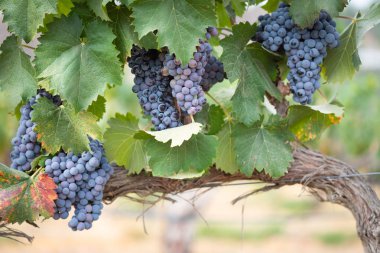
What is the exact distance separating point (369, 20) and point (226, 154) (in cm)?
53

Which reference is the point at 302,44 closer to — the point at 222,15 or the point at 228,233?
Result: the point at 222,15

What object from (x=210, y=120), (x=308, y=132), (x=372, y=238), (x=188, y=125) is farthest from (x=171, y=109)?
(x=372, y=238)

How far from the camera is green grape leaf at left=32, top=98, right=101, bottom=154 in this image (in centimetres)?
143

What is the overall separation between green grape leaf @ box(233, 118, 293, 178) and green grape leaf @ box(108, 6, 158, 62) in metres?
0.37

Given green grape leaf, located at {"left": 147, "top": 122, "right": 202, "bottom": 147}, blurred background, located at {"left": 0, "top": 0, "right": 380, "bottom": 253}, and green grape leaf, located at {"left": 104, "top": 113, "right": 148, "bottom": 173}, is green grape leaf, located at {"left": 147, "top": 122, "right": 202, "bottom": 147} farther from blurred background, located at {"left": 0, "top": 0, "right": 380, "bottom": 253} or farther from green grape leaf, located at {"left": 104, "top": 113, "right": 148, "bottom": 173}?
blurred background, located at {"left": 0, "top": 0, "right": 380, "bottom": 253}

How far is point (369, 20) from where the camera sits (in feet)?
5.19

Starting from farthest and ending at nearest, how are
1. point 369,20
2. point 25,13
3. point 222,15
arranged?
point 222,15 → point 369,20 → point 25,13

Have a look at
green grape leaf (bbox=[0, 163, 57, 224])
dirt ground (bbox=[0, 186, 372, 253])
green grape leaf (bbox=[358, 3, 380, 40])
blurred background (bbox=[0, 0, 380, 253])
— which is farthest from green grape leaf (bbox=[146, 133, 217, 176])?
dirt ground (bbox=[0, 186, 372, 253])

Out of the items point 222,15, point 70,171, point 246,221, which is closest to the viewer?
point 70,171

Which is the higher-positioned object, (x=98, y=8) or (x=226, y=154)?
(x=98, y=8)

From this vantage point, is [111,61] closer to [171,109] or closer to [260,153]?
[171,109]

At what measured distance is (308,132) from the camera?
179cm


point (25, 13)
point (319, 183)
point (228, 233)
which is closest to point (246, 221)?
point (228, 233)

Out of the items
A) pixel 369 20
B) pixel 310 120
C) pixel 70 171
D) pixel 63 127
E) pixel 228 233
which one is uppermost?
pixel 369 20
